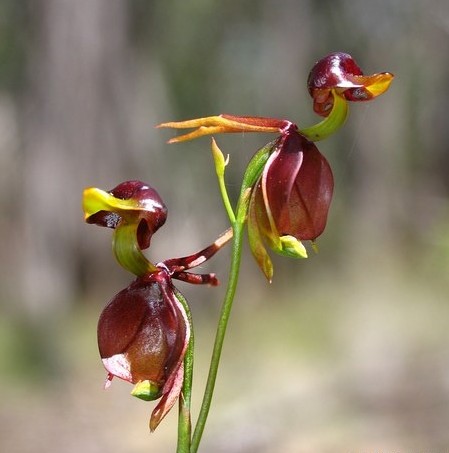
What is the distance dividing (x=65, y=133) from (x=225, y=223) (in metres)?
2.80

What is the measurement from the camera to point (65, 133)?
997 cm

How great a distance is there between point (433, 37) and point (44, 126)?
564 centimetres

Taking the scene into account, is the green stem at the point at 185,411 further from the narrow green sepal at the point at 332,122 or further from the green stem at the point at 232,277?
the narrow green sepal at the point at 332,122

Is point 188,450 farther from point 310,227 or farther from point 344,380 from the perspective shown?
point 344,380

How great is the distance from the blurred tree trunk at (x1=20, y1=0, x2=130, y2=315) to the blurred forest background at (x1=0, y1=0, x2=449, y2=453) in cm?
2

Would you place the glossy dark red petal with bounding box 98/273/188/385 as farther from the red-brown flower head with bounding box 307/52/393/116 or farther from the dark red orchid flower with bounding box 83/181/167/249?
the red-brown flower head with bounding box 307/52/393/116

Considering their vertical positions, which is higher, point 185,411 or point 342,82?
point 342,82

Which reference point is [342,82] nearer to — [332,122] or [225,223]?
[332,122]

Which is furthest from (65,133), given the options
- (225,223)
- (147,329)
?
(147,329)

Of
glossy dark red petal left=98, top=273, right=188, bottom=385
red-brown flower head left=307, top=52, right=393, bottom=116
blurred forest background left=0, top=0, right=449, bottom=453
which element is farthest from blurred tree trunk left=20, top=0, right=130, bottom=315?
red-brown flower head left=307, top=52, right=393, bottom=116

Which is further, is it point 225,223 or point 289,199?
point 225,223

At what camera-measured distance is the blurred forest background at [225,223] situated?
6480mm

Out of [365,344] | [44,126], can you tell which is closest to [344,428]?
[365,344]

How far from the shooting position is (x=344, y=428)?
18.3 ft
